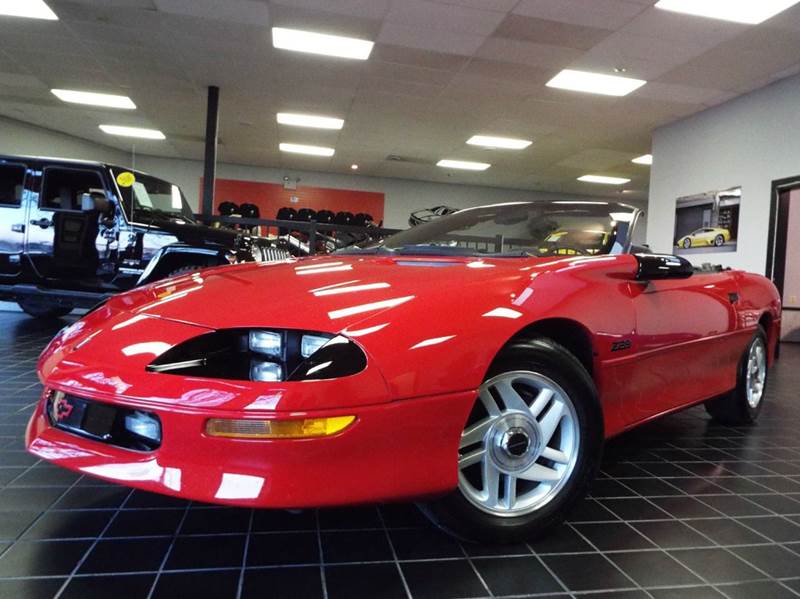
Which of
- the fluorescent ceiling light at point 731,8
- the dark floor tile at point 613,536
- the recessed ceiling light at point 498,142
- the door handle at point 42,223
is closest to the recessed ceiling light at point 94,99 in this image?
the door handle at point 42,223

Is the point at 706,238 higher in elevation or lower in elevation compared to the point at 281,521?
higher

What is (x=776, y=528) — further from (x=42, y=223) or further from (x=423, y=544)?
(x=42, y=223)

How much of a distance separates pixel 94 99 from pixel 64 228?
6753mm

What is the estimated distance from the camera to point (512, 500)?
162cm

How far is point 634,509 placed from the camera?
6.48 feet

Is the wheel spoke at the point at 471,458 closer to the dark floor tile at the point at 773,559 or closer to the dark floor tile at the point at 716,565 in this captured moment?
the dark floor tile at the point at 716,565

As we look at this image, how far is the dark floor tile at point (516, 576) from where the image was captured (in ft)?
4.59

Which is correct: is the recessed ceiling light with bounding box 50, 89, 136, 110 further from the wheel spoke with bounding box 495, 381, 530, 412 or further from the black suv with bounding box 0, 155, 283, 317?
the wheel spoke with bounding box 495, 381, 530, 412

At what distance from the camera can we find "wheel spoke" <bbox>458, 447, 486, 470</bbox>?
1531 mm

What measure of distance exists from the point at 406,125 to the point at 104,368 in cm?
1004

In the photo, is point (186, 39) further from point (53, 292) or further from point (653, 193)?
point (653, 193)

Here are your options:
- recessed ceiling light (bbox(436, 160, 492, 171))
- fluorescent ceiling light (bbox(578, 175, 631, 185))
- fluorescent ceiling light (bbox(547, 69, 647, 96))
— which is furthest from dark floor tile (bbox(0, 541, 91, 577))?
fluorescent ceiling light (bbox(578, 175, 631, 185))

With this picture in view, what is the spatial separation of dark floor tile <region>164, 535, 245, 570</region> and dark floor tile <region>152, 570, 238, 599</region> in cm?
4

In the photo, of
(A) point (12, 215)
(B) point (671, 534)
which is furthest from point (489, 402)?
(A) point (12, 215)
